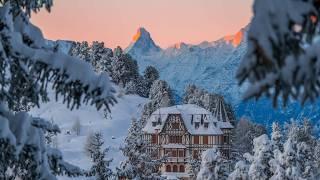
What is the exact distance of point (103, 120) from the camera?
3787 inches

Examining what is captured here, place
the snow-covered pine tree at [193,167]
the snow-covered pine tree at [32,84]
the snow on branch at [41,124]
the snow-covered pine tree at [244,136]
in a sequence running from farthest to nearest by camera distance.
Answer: the snow-covered pine tree at [244,136]
the snow-covered pine tree at [193,167]
the snow on branch at [41,124]
the snow-covered pine tree at [32,84]

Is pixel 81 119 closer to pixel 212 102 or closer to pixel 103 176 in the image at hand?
pixel 212 102

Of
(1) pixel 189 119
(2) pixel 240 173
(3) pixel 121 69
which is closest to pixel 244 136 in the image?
(1) pixel 189 119

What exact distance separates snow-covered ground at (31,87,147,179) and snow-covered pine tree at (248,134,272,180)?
154 feet

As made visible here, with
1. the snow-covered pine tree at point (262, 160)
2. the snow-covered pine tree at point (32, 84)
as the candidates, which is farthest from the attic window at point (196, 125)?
the snow-covered pine tree at point (32, 84)

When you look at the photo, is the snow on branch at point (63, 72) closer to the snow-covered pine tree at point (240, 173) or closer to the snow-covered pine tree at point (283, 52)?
the snow-covered pine tree at point (283, 52)

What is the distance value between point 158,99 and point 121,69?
18.7m

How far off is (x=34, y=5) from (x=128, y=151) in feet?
71.7

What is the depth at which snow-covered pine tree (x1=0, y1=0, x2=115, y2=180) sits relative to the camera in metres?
6.96

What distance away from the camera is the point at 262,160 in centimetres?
2783

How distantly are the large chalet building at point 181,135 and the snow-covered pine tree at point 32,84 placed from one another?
63100 millimetres

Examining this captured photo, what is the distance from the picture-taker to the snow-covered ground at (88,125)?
78.7 m

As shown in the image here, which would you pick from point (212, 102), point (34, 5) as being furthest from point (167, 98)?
point (34, 5)

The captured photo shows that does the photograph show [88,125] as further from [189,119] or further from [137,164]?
[137,164]
